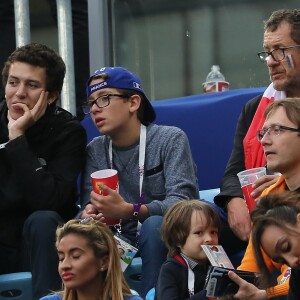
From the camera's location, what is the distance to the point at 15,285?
17.8 feet

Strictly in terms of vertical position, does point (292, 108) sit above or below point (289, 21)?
below

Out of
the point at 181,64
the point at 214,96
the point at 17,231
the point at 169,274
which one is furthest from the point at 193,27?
the point at 169,274

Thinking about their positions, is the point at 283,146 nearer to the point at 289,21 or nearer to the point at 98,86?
the point at 289,21

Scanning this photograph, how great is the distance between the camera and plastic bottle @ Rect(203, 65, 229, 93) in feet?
25.2

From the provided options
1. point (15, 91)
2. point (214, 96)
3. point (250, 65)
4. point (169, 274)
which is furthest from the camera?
point (250, 65)

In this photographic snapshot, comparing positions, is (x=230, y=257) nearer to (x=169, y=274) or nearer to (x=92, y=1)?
(x=169, y=274)

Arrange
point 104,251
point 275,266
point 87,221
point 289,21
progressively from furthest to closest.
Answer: point 289,21 < point 87,221 < point 104,251 < point 275,266

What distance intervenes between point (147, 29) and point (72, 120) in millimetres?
Result: 2527

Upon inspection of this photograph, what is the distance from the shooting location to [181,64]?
820 cm

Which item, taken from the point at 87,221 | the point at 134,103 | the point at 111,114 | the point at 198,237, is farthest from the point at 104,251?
the point at 134,103

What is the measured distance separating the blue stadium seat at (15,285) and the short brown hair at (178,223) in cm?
83

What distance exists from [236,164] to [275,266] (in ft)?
3.44

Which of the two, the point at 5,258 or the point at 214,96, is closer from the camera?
the point at 5,258

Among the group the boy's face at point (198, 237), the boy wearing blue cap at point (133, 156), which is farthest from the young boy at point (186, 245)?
the boy wearing blue cap at point (133, 156)
